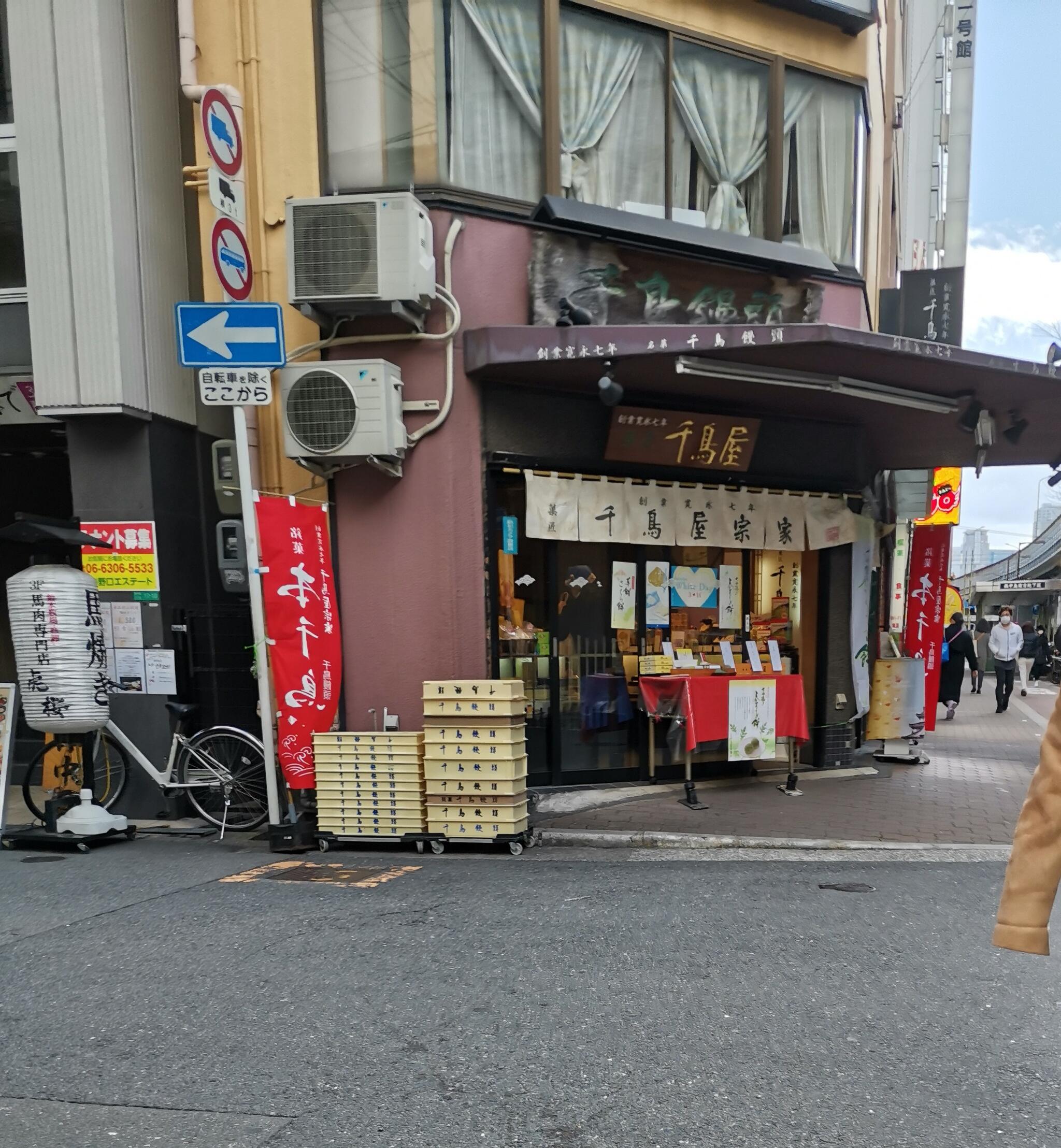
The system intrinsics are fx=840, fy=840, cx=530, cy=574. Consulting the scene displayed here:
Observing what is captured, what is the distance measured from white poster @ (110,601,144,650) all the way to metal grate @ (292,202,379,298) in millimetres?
3278

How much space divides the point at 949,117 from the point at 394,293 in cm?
3004

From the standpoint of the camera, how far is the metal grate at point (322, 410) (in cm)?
715

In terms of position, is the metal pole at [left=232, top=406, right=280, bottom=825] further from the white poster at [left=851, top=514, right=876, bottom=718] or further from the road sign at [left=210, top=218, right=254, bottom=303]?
the white poster at [left=851, top=514, right=876, bottom=718]

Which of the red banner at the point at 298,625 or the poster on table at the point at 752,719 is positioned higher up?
the red banner at the point at 298,625

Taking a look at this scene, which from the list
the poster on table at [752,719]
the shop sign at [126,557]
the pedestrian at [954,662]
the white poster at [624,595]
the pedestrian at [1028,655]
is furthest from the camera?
the pedestrian at [1028,655]

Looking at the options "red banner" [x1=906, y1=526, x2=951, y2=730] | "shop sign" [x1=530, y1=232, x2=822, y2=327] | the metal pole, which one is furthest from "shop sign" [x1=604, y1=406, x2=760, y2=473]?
"red banner" [x1=906, y1=526, x2=951, y2=730]

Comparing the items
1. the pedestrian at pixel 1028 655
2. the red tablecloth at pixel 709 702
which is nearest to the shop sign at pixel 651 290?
the red tablecloth at pixel 709 702

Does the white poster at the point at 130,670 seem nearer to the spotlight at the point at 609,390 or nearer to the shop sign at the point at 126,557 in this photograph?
the shop sign at the point at 126,557

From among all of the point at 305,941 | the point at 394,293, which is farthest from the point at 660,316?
the point at 305,941

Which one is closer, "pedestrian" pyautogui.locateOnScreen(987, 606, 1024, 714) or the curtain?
the curtain

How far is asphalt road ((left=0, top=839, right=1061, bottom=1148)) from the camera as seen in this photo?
2924 millimetres

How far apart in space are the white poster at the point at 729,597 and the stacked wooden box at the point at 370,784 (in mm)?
3967

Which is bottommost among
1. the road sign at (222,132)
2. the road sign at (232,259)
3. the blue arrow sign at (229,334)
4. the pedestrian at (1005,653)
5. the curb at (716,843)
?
the pedestrian at (1005,653)

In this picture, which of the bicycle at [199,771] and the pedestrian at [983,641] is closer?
the bicycle at [199,771]
